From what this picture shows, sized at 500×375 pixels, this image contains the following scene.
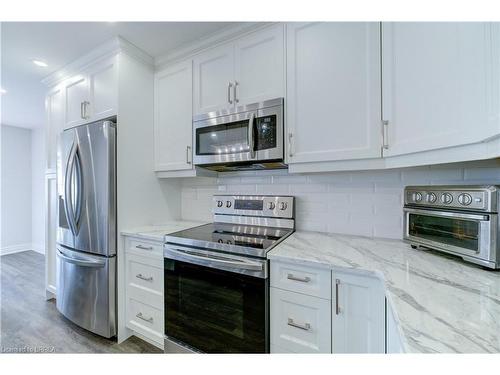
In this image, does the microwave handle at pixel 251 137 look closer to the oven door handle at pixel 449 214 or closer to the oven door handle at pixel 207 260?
the oven door handle at pixel 207 260

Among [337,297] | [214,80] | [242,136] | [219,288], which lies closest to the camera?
[337,297]

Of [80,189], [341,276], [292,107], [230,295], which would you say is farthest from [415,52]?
[80,189]

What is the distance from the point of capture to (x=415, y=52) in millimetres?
1011

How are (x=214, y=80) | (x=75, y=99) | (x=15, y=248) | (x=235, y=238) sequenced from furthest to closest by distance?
(x=15, y=248), (x=75, y=99), (x=214, y=80), (x=235, y=238)

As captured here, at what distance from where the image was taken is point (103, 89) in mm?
1828

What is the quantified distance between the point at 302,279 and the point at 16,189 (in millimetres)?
5688

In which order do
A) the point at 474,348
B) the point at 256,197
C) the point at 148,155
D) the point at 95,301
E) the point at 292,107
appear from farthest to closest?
the point at 148,155
the point at 256,197
the point at 95,301
the point at 292,107
the point at 474,348

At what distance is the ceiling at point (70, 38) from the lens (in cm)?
157

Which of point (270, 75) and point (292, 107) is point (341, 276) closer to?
point (292, 107)

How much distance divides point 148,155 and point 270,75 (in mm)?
1312

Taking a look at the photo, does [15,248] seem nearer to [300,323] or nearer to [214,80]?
[214,80]

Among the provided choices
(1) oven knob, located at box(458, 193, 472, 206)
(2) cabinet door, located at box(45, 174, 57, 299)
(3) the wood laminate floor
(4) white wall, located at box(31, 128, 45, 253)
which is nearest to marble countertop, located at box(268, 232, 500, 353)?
(1) oven knob, located at box(458, 193, 472, 206)

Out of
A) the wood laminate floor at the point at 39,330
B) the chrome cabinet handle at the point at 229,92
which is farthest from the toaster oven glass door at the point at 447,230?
the wood laminate floor at the point at 39,330

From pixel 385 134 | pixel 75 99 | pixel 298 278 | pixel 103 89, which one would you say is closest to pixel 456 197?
pixel 385 134
